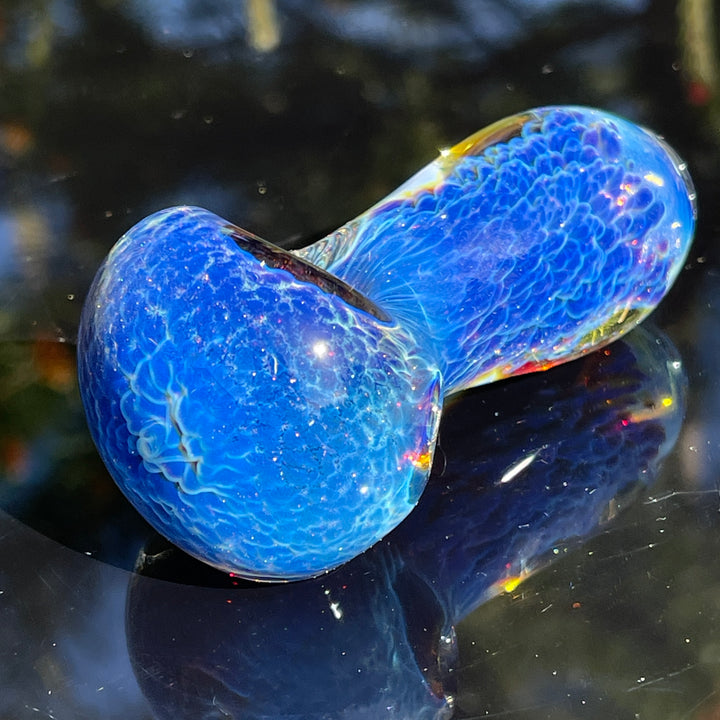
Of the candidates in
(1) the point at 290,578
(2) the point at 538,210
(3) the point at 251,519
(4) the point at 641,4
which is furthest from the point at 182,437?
(4) the point at 641,4

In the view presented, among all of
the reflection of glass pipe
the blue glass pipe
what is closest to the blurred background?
the reflection of glass pipe

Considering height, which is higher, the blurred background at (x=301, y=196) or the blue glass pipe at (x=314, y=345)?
the blue glass pipe at (x=314, y=345)

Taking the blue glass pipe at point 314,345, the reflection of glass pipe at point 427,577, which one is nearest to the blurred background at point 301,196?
the reflection of glass pipe at point 427,577

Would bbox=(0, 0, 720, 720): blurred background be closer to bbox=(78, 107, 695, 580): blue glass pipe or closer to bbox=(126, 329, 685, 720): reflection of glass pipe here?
bbox=(126, 329, 685, 720): reflection of glass pipe

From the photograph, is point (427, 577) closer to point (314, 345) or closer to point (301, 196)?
point (314, 345)

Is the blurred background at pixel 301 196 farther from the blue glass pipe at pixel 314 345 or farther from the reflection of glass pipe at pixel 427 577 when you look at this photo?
the blue glass pipe at pixel 314 345

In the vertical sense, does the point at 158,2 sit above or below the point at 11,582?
above

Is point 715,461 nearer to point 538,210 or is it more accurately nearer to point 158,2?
point 538,210
